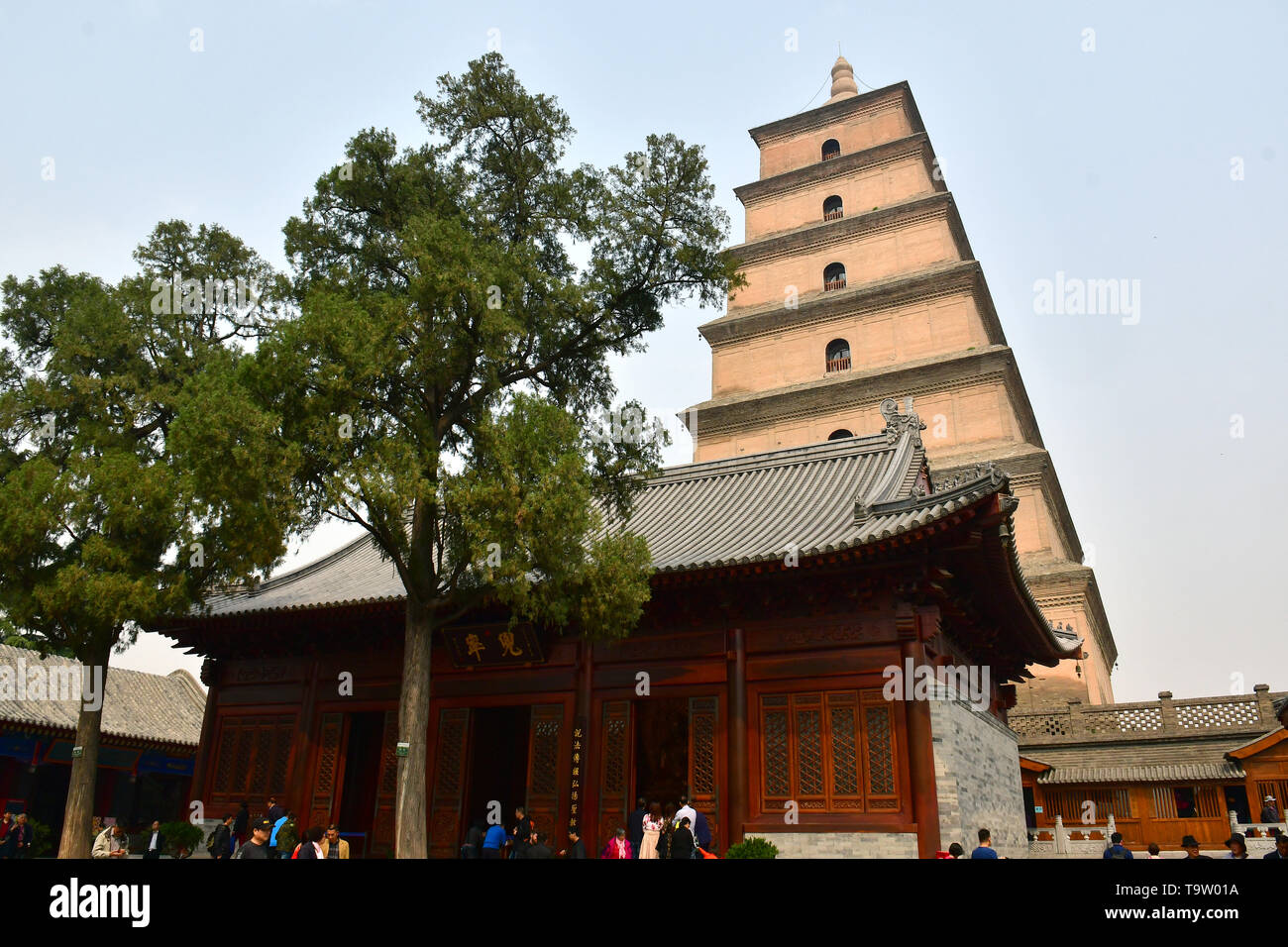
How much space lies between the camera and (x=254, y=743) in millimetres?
14227

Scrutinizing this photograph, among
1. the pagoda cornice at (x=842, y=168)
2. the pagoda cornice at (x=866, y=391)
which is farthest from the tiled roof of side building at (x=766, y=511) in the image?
the pagoda cornice at (x=842, y=168)

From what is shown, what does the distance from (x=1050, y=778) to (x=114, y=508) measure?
697 inches

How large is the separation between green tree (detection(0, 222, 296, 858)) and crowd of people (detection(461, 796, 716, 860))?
4109 millimetres

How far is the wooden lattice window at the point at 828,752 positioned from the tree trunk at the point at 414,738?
3.91 meters

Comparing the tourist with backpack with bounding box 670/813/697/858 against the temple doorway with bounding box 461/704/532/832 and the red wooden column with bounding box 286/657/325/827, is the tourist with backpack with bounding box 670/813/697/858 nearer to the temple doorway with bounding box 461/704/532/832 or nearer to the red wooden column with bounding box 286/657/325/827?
the red wooden column with bounding box 286/657/325/827

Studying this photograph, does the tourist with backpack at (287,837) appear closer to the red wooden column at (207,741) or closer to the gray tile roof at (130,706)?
the red wooden column at (207,741)

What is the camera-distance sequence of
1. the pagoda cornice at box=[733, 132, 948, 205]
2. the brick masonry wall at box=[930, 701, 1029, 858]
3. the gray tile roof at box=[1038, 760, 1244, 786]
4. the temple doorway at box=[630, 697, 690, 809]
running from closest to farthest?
1. the brick masonry wall at box=[930, 701, 1029, 858]
2. the temple doorway at box=[630, 697, 690, 809]
3. the gray tile roof at box=[1038, 760, 1244, 786]
4. the pagoda cornice at box=[733, 132, 948, 205]

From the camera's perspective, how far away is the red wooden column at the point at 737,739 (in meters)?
10.4

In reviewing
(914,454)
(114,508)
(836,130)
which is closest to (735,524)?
(914,454)

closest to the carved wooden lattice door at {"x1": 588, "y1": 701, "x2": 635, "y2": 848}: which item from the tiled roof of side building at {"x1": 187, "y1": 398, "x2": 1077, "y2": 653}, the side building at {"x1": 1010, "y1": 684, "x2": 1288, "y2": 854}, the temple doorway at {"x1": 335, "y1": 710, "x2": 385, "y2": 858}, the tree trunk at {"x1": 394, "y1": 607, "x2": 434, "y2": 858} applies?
the tiled roof of side building at {"x1": 187, "y1": 398, "x2": 1077, "y2": 653}

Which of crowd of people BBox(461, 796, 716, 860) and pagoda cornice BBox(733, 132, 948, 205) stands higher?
pagoda cornice BBox(733, 132, 948, 205)

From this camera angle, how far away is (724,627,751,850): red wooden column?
34.2 feet

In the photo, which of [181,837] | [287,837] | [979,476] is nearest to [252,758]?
[181,837]
